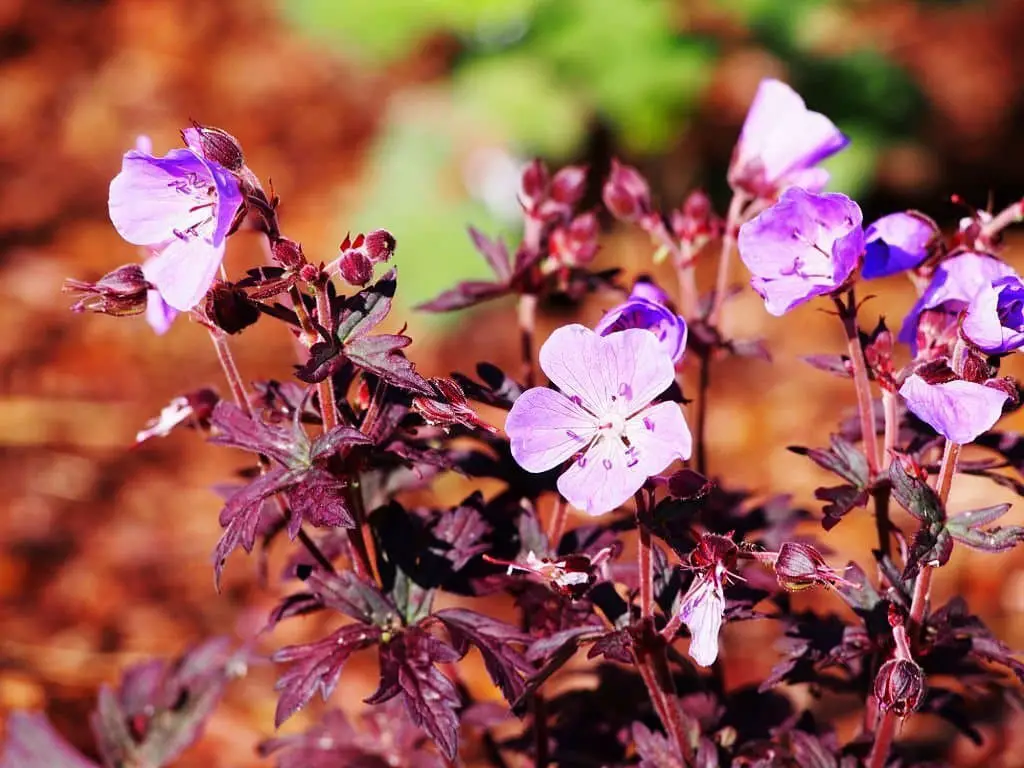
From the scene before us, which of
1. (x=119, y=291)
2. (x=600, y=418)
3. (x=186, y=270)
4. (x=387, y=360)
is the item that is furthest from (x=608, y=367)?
(x=119, y=291)

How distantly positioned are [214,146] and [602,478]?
19.8 inches

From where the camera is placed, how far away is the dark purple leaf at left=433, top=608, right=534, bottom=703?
1271 mm

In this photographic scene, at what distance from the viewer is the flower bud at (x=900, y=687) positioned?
1139 millimetres

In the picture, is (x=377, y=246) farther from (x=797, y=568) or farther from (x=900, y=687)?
(x=900, y=687)

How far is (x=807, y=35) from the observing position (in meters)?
4.38

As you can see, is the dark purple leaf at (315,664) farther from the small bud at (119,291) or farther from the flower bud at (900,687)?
the flower bud at (900,687)

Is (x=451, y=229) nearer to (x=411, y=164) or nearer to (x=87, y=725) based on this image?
(x=411, y=164)

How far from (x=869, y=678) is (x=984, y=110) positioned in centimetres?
386

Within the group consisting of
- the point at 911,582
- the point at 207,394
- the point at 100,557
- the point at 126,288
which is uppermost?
the point at 126,288

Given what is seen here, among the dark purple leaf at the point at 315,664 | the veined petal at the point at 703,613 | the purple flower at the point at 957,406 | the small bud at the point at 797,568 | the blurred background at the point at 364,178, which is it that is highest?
the purple flower at the point at 957,406

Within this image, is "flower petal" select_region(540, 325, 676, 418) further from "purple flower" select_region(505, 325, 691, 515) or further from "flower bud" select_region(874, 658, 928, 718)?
"flower bud" select_region(874, 658, 928, 718)

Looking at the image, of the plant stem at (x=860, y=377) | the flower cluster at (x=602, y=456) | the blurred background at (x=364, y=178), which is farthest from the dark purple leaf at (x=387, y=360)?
the blurred background at (x=364, y=178)

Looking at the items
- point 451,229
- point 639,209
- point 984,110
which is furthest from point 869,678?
point 984,110

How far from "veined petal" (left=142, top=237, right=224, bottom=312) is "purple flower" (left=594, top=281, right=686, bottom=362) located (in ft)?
1.30
